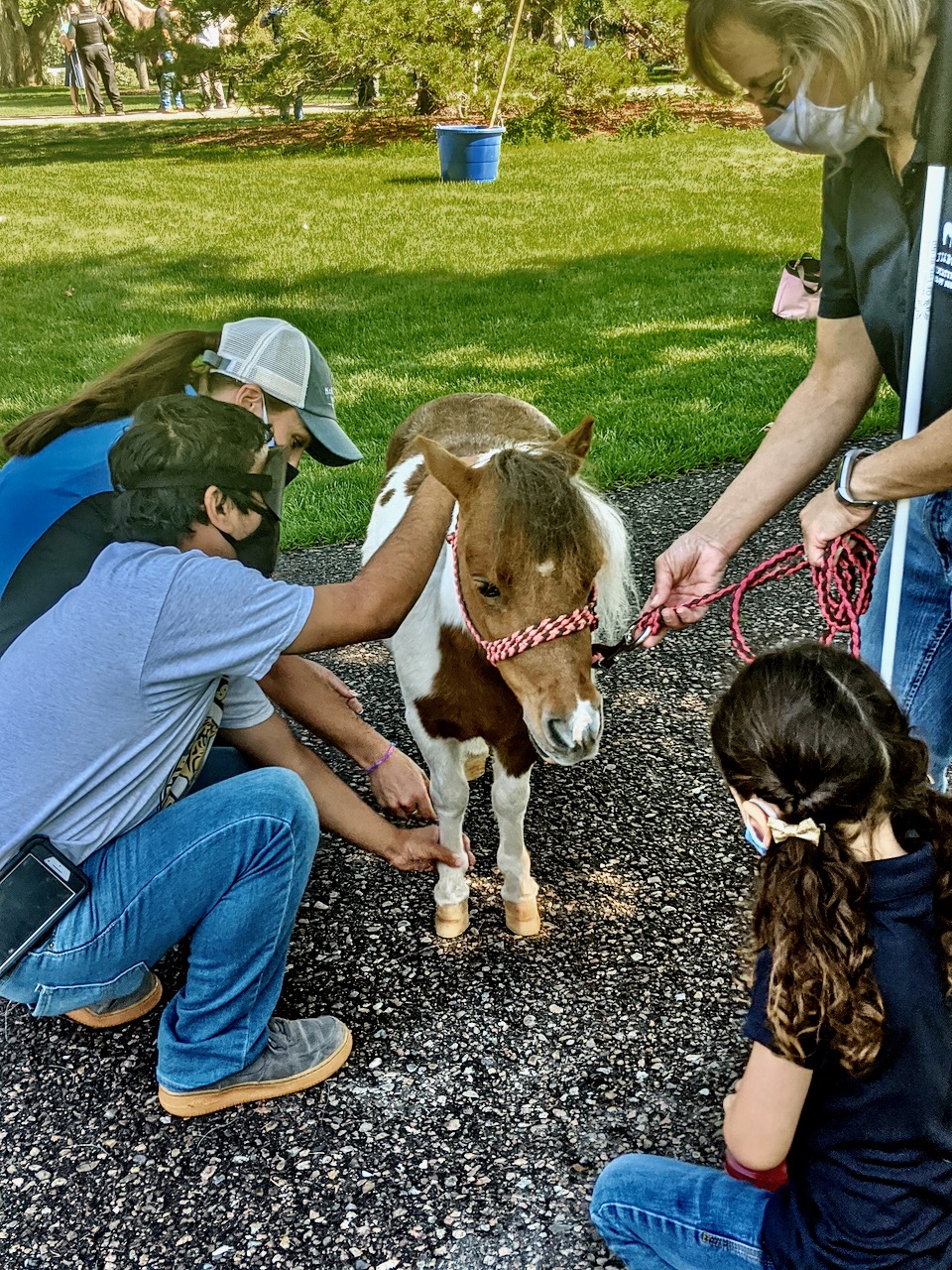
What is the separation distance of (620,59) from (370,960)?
65.3 ft

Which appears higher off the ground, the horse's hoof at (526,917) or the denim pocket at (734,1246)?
the denim pocket at (734,1246)

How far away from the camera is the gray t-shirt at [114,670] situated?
7.47 ft

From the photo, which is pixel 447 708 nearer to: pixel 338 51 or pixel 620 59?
pixel 338 51

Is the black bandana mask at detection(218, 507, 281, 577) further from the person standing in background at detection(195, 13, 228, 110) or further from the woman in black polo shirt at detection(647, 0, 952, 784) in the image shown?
the person standing in background at detection(195, 13, 228, 110)

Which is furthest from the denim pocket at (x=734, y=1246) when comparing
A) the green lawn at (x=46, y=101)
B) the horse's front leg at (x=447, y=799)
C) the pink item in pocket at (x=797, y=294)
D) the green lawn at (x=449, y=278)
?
the green lawn at (x=46, y=101)

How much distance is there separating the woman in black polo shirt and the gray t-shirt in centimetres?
101

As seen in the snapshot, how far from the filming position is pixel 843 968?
160 cm

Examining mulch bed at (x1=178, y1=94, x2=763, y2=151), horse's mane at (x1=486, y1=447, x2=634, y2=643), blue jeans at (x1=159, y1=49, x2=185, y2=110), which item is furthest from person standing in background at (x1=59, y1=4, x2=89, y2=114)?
horse's mane at (x1=486, y1=447, x2=634, y2=643)

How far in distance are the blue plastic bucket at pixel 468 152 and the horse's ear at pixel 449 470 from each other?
12.5 metres

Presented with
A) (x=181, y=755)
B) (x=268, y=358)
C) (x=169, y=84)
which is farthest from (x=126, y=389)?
(x=169, y=84)

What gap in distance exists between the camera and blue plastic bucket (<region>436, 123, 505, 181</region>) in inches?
543

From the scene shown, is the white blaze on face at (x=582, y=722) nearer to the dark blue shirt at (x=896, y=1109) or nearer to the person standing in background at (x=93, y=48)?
the dark blue shirt at (x=896, y=1109)

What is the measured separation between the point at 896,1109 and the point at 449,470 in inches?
65.6

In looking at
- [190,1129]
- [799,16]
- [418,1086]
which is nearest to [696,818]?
[418,1086]
